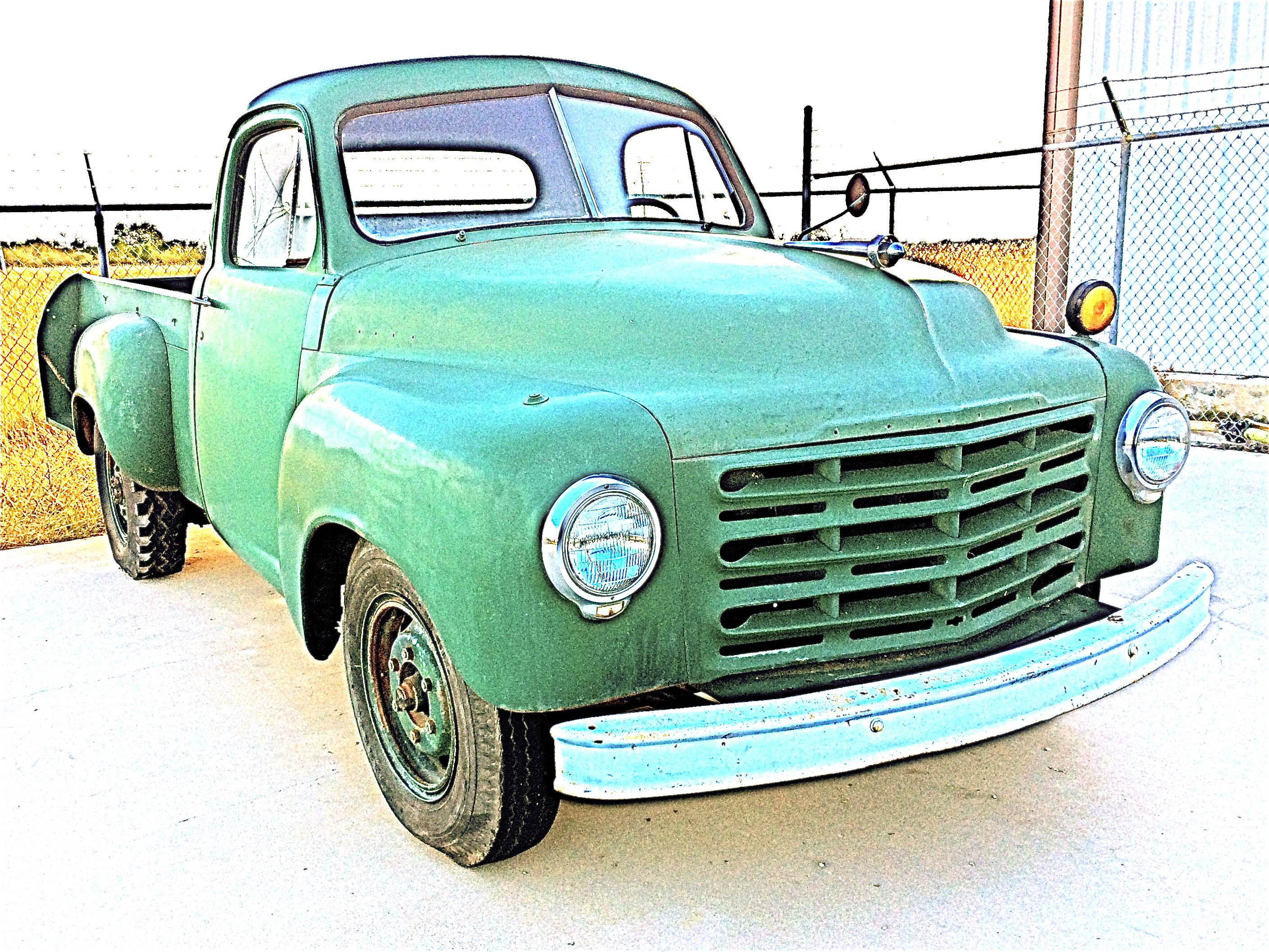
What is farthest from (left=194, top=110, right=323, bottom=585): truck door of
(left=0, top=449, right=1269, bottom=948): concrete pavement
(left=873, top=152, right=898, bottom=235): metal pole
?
(left=873, top=152, right=898, bottom=235): metal pole

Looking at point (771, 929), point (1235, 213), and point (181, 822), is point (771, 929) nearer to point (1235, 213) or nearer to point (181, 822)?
point (181, 822)

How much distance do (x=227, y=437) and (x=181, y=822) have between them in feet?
3.95

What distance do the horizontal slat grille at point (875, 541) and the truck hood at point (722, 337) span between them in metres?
0.07

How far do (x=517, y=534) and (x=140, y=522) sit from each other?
3.16 m

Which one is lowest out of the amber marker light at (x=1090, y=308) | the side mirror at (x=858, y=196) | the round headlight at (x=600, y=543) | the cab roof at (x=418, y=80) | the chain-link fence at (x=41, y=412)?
the chain-link fence at (x=41, y=412)

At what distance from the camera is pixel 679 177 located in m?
4.00

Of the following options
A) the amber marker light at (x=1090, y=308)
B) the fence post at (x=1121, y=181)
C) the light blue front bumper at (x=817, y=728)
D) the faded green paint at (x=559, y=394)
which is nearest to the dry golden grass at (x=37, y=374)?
the fence post at (x=1121, y=181)

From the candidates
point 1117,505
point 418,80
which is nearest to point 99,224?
point 418,80

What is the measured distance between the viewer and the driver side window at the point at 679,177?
12.1 ft

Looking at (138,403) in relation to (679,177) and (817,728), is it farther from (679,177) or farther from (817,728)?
(817,728)

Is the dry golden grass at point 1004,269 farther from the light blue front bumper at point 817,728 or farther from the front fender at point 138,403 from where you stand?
the light blue front bumper at point 817,728

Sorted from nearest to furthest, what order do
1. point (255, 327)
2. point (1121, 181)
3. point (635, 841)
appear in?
1. point (635, 841)
2. point (255, 327)
3. point (1121, 181)

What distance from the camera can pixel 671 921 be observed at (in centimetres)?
241

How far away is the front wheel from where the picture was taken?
7.59 feet
